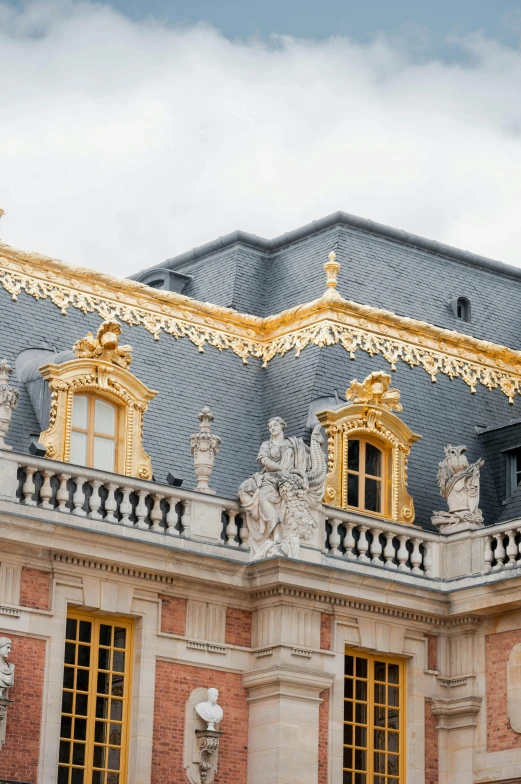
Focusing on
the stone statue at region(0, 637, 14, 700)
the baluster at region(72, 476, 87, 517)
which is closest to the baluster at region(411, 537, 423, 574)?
the baluster at region(72, 476, 87, 517)

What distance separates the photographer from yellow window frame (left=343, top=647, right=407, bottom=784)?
102 feet

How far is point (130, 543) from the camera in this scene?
96.3ft

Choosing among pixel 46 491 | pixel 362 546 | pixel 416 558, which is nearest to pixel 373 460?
pixel 416 558

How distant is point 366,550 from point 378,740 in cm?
292

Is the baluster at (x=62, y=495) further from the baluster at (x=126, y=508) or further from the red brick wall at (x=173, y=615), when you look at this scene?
the red brick wall at (x=173, y=615)

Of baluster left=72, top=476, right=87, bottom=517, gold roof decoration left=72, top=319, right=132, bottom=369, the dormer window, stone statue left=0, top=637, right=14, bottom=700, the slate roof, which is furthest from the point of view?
the dormer window

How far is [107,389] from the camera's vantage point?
31125mm

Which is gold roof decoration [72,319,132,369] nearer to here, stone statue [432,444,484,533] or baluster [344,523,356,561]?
baluster [344,523,356,561]

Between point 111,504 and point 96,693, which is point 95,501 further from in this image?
point 96,693

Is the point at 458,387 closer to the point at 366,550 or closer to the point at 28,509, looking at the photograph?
the point at 366,550

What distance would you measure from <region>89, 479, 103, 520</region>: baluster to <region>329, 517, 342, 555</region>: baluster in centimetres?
390

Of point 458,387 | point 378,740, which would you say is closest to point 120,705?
point 378,740

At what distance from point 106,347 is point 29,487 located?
340 cm

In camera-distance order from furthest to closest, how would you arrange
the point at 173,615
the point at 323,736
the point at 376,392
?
the point at 376,392 < the point at 323,736 < the point at 173,615
